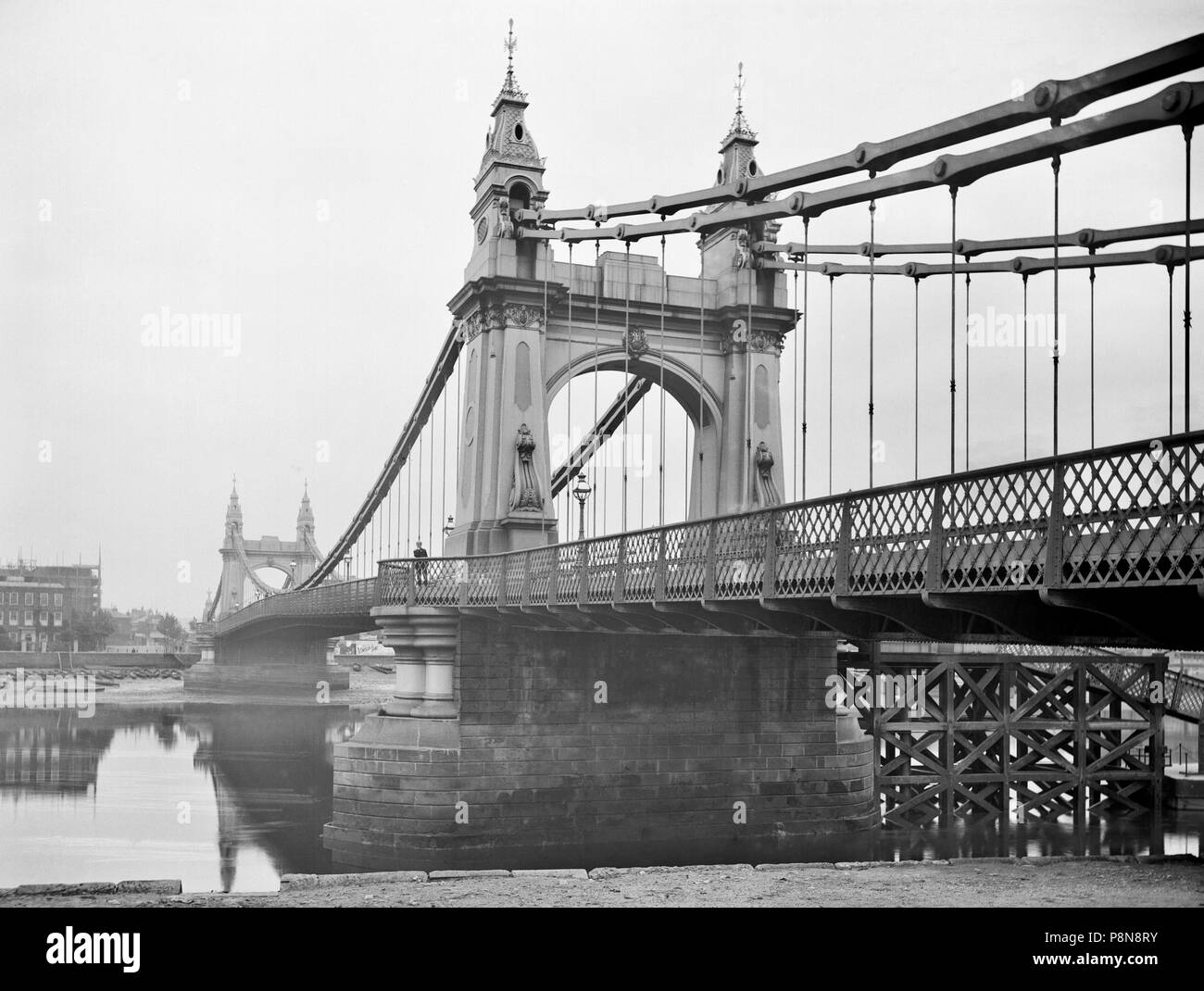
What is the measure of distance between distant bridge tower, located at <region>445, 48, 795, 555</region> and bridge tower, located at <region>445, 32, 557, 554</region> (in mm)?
30

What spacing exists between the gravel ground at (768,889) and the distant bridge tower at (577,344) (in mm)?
14489

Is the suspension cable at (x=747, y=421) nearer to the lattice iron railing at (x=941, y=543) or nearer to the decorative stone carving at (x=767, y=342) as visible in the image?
the decorative stone carving at (x=767, y=342)

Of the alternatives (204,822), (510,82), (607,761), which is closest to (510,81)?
(510,82)

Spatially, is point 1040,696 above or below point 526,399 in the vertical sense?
below

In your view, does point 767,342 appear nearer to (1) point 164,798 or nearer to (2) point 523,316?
(2) point 523,316

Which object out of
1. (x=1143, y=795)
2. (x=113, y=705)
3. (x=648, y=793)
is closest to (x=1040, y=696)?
(x=1143, y=795)

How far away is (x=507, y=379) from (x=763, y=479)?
21.5 ft

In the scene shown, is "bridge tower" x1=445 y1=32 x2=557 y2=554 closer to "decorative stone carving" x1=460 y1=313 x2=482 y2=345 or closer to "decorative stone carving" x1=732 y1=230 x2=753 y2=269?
"decorative stone carving" x1=460 y1=313 x2=482 y2=345

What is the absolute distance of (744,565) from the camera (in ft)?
56.7

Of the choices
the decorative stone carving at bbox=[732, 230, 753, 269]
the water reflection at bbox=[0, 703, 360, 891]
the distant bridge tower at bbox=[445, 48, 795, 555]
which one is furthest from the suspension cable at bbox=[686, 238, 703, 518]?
the water reflection at bbox=[0, 703, 360, 891]

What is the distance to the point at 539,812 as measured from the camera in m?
25.2

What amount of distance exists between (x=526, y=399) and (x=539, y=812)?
32.7ft
